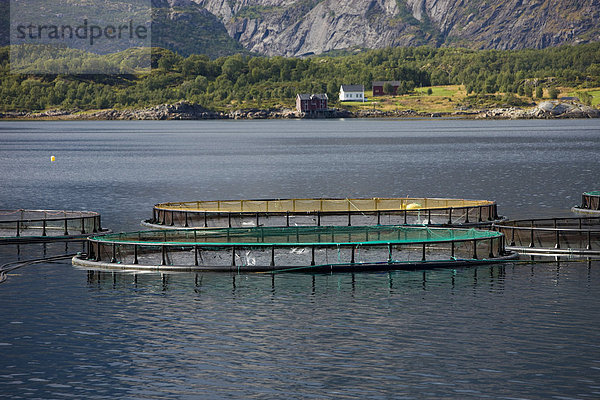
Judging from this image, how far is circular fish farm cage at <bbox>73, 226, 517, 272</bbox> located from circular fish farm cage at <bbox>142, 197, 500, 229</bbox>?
41.8 feet

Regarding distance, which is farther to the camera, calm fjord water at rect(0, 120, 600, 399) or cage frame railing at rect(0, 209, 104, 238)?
cage frame railing at rect(0, 209, 104, 238)

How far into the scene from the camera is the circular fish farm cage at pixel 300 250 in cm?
6244

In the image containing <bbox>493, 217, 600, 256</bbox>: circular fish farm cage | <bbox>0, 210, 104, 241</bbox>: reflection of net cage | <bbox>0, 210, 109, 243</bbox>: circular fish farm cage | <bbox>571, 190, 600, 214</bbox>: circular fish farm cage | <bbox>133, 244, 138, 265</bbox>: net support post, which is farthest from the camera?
<bbox>571, 190, 600, 214</bbox>: circular fish farm cage

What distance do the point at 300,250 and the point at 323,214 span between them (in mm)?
19365

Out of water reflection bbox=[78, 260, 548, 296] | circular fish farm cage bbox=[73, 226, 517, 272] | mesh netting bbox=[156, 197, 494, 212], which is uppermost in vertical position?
mesh netting bbox=[156, 197, 494, 212]

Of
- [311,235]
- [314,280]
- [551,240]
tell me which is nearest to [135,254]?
[314,280]

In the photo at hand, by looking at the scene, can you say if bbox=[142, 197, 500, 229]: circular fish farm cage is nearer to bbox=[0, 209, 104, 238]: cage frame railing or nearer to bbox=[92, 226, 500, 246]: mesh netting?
bbox=[0, 209, 104, 238]: cage frame railing

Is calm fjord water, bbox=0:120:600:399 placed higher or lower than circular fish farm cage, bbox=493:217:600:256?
lower

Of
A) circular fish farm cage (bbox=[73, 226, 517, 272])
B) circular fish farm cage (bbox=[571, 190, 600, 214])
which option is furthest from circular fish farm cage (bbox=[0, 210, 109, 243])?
circular fish farm cage (bbox=[571, 190, 600, 214])

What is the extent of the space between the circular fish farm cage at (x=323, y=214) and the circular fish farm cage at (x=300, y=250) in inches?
501

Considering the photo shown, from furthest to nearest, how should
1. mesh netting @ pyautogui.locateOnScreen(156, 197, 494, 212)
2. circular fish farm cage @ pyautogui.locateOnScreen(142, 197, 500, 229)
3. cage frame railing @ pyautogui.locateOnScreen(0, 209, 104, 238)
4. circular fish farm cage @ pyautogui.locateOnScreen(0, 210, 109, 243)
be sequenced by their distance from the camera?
mesh netting @ pyautogui.locateOnScreen(156, 197, 494, 212), circular fish farm cage @ pyautogui.locateOnScreen(142, 197, 500, 229), cage frame railing @ pyautogui.locateOnScreen(0, 209, 104, 238), circular fish farm cage @ pyautogui.locateOnScreen(0, 210, 109, 243)

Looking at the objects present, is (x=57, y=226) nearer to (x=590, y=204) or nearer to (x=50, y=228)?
(x=50, y=228)

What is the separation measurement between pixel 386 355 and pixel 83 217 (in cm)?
4521

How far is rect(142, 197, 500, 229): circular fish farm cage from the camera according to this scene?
8369 cm
